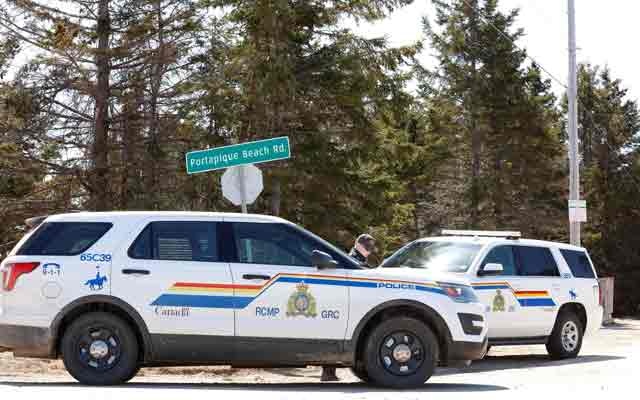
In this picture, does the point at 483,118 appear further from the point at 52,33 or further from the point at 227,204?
the point at 52,33

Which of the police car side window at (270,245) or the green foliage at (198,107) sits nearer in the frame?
the police car side window at (270,245)

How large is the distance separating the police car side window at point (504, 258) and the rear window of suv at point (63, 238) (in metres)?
6.88

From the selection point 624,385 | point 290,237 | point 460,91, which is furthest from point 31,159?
point 460,91

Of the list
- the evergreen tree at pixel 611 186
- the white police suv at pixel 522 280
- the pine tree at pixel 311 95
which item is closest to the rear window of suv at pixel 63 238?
the white police suv at pixel 522 280

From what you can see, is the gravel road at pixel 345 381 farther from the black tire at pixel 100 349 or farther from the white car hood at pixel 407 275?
the white car hood at pixel 407 275

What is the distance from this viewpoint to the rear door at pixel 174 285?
10289 mm

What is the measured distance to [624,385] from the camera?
11.8 metres

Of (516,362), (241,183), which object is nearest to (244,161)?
(241,183)

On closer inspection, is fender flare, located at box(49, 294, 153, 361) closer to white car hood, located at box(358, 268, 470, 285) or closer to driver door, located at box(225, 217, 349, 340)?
driver door, located at box(225, 217, 349, 340)

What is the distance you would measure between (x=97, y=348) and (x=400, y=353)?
3.24 metres

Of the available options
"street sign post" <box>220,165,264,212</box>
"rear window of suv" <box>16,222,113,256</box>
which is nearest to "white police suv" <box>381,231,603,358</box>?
"street sign post" <box>220,165,264,212</box>

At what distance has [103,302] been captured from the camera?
10273 mm

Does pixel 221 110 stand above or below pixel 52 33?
below

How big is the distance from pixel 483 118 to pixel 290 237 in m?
29.8
